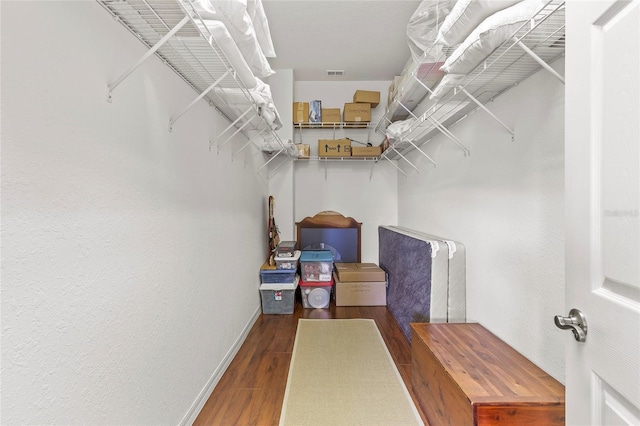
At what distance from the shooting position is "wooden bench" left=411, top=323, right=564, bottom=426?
101 cm

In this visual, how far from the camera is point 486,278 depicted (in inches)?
64.1

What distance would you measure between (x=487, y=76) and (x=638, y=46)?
0.83 metres

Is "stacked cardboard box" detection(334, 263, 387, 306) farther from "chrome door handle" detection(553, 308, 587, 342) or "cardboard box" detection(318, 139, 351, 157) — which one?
"chrome door handle" detection(553, 308, 587, 342)

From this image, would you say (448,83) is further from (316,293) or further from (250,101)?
(316,293)

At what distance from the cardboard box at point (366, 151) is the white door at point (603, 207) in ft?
8.61

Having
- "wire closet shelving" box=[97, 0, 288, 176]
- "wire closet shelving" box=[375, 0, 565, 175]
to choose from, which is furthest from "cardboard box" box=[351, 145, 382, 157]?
"wire closet shelving" box=[97, 0, 288, 176]

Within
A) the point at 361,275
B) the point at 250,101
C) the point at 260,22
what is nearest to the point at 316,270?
the point at 361,275

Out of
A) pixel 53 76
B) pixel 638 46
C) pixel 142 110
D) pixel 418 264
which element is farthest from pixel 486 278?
pixel 53 76

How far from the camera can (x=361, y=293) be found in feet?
10.2

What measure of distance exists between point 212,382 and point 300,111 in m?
2.94

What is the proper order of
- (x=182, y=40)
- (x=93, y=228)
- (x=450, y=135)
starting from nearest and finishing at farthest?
(x=93, y=228)
(x=182, y=40)
(x=450, y=135)

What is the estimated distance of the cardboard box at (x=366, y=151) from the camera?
11.0ft

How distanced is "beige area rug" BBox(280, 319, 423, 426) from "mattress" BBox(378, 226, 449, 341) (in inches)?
15.2

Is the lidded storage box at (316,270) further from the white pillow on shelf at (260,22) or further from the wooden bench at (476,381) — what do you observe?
the white pillow on shelf at (260,22)
